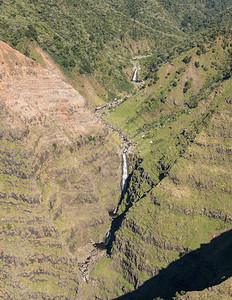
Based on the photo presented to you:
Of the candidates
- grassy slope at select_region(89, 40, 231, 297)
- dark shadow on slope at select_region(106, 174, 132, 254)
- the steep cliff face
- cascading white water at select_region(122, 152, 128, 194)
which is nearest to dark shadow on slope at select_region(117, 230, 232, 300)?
grassy slope at select_region(89, 40, 231, 297)

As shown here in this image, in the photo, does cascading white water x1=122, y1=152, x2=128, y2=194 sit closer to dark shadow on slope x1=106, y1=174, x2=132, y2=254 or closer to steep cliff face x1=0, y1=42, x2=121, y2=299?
dark shadow on slope x1=106, y1=174, x2=132, y2=254

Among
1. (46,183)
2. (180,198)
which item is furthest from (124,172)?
(46,183)

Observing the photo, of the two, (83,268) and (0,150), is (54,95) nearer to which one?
(0,150)

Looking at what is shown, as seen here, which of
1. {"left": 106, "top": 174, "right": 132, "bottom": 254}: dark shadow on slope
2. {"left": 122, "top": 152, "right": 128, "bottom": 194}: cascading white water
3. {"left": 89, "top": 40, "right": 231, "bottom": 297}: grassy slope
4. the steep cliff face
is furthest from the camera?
{"left": 122, "top": 152, "right": 128, "bottom": 194}: cascading white water

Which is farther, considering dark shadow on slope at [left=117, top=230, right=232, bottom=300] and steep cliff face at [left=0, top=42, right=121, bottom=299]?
steep cliff face at [left=0, top=42, right=121, bottom=299]

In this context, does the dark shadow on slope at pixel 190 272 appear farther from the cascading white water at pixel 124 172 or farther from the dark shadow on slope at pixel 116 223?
the cascading white water at pixel 124 172

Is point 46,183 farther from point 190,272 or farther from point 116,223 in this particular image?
point 190,272
